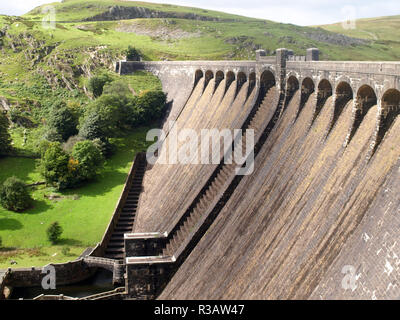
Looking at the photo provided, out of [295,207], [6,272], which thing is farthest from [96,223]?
[295,207]

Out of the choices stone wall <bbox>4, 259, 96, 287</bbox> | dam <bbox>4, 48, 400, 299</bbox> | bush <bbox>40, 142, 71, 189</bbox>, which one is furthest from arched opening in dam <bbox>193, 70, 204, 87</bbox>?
stone wall <bbox>4, 259, 96, 287</bbox>

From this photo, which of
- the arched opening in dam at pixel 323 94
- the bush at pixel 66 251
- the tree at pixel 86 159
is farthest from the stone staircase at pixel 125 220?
the arched opening in dam at pixel 323 94

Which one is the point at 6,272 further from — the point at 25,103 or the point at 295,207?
the point at 25,103

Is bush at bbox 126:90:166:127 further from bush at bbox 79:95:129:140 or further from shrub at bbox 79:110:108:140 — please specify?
shrub at bbox 79:110:108:140

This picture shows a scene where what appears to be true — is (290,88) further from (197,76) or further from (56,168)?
(56,168)

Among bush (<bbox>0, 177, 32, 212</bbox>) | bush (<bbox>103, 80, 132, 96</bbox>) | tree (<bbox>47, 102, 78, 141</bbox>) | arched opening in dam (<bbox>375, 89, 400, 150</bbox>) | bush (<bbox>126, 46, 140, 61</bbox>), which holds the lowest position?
bush (<bbox>0, 177, 32, 212</bbox>)
